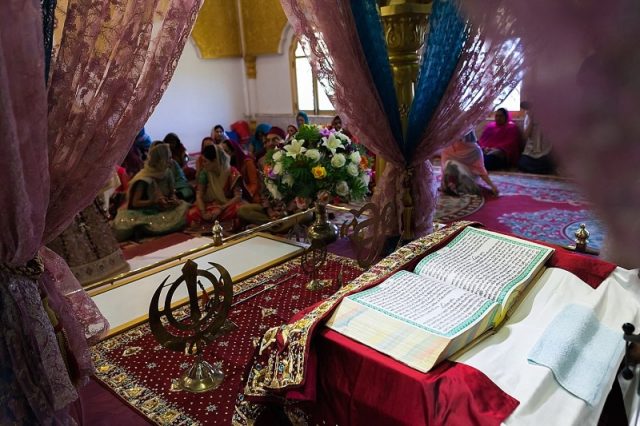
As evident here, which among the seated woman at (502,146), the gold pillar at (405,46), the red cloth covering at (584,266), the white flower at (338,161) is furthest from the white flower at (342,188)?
the seated woman at (502,146)

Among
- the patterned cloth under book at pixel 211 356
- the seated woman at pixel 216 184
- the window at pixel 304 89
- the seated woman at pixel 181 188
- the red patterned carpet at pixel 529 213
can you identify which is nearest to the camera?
the patterned cloth under book at pixel 211 356

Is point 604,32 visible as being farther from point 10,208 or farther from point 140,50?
point 140,50

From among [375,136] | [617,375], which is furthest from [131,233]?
[617,375]

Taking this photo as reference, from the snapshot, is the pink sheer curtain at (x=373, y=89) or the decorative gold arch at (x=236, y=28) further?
the decorative gold arch at (x=236, y=28)

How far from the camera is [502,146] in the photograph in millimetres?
7379

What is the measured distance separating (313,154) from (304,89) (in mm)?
7774

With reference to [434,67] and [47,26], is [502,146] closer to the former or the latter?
[434,67]

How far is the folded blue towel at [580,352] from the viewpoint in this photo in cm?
132

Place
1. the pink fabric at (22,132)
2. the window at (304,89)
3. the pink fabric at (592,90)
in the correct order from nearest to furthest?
the pink fabric at (592,90), the pink fabric at (22,132), the window at (304,89)

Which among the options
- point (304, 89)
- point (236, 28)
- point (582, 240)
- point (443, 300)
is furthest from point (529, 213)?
point (236, 28)

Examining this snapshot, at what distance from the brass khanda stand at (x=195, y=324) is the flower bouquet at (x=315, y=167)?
0.85m

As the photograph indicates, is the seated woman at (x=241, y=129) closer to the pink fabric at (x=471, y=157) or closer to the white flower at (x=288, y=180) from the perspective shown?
the pink fabric at (x=471, y=157)

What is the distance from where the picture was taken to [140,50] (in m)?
1.58

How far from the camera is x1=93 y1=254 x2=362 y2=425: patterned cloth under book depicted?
192 cm
